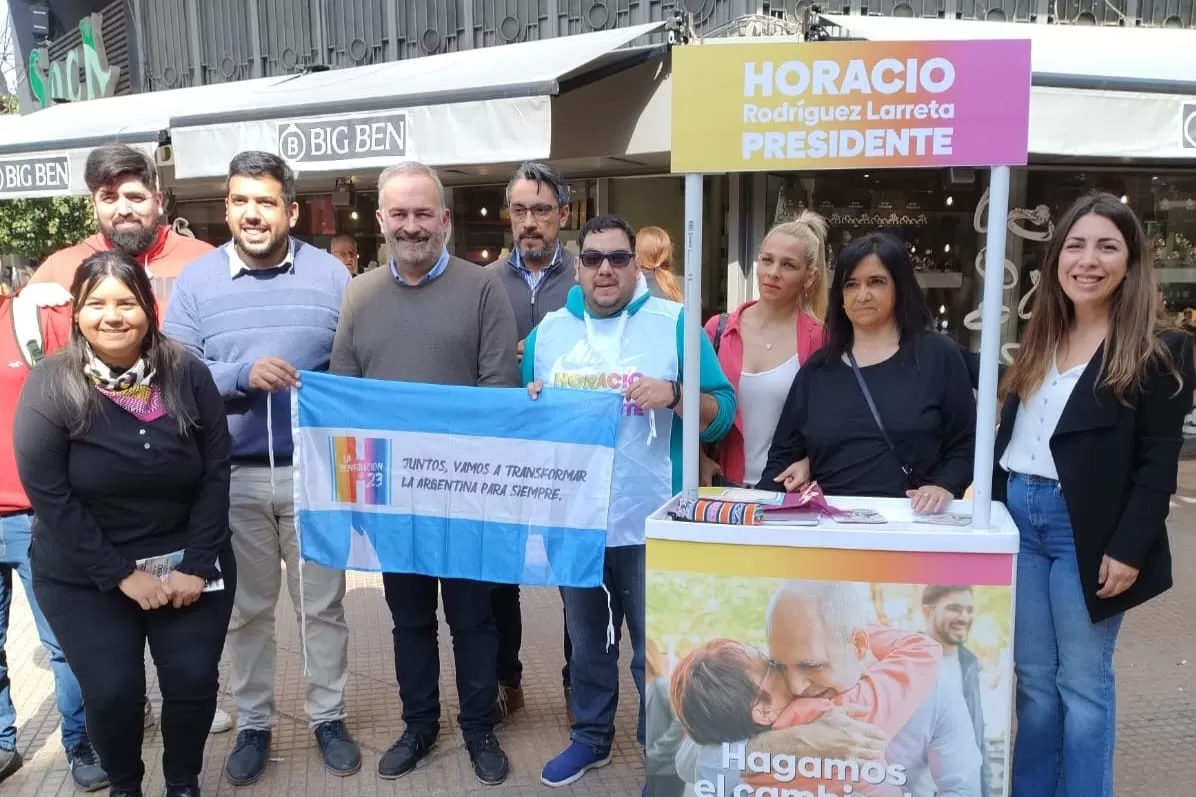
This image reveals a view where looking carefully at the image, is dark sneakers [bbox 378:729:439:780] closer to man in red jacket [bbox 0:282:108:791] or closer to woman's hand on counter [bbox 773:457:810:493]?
man in red jacket [bbox 0:282:108:791]

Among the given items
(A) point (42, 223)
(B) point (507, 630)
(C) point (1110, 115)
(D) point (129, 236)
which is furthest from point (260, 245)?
(A) point (42, 223)

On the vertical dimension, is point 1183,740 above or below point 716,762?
below

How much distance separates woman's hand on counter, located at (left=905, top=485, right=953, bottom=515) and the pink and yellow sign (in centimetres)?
88

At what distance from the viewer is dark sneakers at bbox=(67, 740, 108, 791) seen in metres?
3.22

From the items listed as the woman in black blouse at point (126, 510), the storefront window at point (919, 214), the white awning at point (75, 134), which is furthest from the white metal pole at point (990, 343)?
the storefront window at point (919, 214)

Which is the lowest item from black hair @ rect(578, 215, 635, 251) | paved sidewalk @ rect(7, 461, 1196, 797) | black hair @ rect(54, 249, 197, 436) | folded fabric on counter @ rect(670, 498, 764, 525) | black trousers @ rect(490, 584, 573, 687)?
paved sidewalk @ rect(7, 461, 1196, 797)

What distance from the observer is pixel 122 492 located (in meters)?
2.76

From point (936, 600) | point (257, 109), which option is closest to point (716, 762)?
point (936, 600)

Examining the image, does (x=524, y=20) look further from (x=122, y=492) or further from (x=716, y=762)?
(x=716, y=762)

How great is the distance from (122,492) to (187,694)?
0.70 meters

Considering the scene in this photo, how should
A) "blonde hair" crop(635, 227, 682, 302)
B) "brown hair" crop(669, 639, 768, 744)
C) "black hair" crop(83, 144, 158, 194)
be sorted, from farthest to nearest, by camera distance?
"blonde hair" crop(635, 227, 682, 302)
"black hair" crop(83, 144, 158, 194)
"brown hair" crop(669, 639, 768, 744)

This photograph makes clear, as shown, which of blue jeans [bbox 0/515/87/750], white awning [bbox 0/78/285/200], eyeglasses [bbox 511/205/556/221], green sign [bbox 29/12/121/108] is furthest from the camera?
green sign [bbox 29/12/121/108]

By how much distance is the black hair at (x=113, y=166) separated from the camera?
3395 mm

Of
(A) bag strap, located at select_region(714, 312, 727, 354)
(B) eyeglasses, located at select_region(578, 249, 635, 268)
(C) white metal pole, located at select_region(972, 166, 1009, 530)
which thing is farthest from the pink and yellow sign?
(A) bag strap, located at select_region(714, 312, 727, 354)
